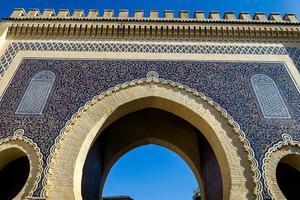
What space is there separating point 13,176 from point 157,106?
71.6 inches

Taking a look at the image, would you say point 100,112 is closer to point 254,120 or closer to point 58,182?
point 58,182

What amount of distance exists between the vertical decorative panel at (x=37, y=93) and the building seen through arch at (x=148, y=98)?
12mm

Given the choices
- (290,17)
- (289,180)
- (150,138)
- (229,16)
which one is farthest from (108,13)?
(289,180)

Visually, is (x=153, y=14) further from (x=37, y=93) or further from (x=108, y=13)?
(x=37, y=93)

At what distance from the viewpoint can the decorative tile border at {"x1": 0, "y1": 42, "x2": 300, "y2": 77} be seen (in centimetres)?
355

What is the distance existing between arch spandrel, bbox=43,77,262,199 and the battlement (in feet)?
3.90

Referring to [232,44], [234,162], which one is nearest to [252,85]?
[232,44]

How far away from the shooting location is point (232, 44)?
3.65m

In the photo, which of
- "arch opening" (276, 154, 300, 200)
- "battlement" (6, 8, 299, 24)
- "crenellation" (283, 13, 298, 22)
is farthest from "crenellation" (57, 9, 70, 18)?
"arch opening" (276, 154, 300, 200)

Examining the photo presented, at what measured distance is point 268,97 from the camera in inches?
123

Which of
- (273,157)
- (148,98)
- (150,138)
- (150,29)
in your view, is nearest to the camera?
(273,157)

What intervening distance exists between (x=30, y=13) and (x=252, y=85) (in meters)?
3.13

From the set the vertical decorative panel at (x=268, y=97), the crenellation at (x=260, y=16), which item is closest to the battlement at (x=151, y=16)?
the crenellation at (x=260, y=16)

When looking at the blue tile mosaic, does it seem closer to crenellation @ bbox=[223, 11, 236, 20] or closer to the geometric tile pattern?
the geometric tile pattern
